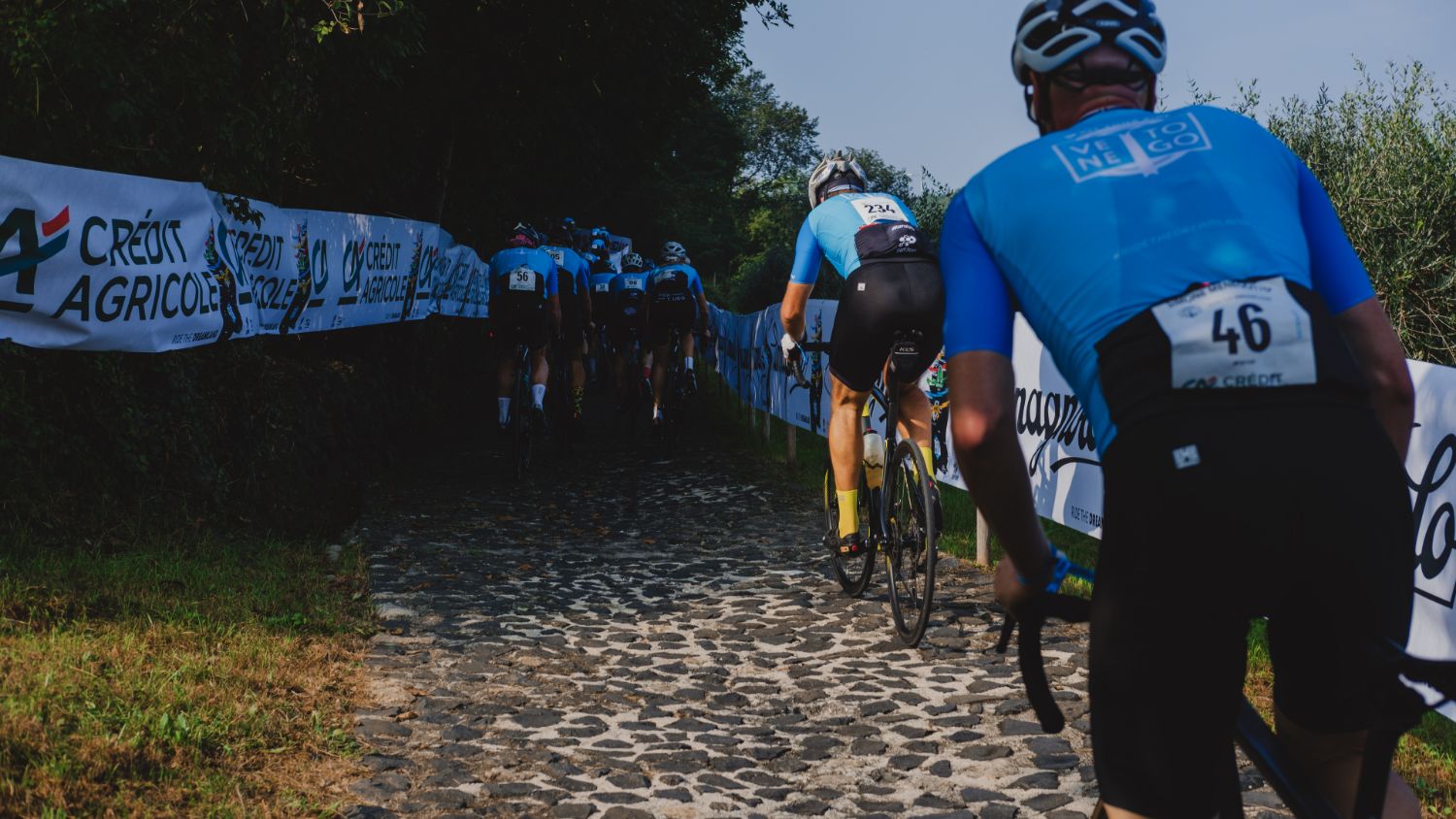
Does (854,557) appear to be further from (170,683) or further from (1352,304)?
(1352,304)

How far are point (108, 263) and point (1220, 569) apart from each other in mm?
7068

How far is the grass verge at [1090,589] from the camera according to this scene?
4.54m

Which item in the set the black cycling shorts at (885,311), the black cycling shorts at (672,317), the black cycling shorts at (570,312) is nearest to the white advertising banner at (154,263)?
the black cycling shorts at (570,312)

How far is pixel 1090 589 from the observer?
6891 mm

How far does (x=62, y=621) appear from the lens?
550cm

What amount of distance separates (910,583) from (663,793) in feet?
7.85

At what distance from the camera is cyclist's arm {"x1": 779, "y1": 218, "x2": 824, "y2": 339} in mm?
6739

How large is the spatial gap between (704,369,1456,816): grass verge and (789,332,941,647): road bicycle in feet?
3.67

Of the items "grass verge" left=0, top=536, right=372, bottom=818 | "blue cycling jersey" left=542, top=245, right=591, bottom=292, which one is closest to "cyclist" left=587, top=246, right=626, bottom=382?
"blue cycling jersey" left=542, top=245, right=591, bottom=292

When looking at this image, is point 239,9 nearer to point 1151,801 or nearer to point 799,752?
point 799,752

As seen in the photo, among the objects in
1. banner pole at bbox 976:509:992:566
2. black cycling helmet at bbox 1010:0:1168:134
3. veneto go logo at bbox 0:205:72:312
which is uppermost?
veneto go logo at bbox 0:205:72:312

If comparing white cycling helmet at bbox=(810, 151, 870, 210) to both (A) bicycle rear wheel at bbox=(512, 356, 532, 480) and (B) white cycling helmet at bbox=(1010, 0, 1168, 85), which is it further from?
(A) bicycle rear wheel at bbox=(512, 356, 532, 480)

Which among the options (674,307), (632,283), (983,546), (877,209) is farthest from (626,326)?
(877,209)

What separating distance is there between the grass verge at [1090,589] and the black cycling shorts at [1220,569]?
871mm
